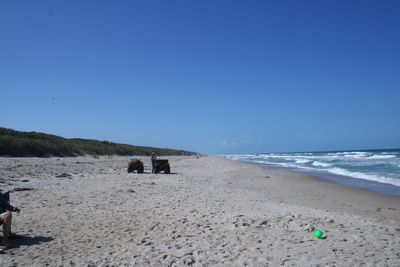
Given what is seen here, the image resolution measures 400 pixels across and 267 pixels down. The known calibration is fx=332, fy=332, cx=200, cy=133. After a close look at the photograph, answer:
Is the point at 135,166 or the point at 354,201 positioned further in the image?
the point at 135,166

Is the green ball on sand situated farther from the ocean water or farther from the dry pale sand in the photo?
the ocean water

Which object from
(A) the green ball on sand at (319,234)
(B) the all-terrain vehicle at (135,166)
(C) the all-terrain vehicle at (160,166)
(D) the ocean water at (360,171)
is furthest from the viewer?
(C) the all-terrain vehicle at (160,166)

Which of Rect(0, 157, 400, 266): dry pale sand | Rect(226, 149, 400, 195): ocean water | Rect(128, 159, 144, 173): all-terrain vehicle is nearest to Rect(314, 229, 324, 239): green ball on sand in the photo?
Rect(0, 157, 400, 266): dry pale sand

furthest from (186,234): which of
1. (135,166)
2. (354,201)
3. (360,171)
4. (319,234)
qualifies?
(360,171)

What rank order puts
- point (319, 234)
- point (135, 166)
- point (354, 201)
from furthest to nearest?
point (135, 166), point (354, 201), point (319, 234)

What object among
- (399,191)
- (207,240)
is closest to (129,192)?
(207,240)

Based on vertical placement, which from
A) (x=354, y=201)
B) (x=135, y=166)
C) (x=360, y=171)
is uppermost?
(x=135, y=166)

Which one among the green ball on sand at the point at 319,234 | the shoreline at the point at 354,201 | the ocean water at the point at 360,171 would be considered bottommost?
the shoreline at the point at 354,201

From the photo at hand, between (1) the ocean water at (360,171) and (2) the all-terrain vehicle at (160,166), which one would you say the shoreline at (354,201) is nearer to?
(1) the ocean water at (360,171)

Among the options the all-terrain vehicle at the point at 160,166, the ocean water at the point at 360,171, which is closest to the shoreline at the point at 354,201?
the ocean water at the point at 360,171

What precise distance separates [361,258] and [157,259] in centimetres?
339

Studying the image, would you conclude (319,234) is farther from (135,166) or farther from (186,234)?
(135,166)

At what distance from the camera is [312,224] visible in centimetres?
715

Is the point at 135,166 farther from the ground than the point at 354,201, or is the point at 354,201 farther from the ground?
the point at 135,166
